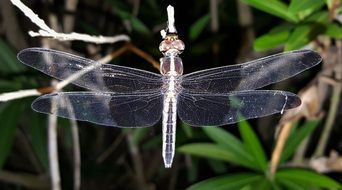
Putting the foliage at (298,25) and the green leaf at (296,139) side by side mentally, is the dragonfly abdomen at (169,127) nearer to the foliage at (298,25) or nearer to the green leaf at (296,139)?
the foliage at (298,25)

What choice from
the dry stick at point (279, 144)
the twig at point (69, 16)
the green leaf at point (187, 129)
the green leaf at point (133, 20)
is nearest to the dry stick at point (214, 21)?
the green leaf at point (133, 20)

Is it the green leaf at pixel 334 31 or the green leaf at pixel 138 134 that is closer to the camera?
the green leaf at pixel 334 31

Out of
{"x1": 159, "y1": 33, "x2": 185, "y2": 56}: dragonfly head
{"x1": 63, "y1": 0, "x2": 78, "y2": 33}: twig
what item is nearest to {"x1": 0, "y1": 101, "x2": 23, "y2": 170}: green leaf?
{"x1": 63, "y1": 0, "x2": 78, "y2": 33}: twig

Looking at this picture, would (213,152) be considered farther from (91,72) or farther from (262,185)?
(91,72)

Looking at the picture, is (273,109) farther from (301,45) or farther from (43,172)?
(43,172)

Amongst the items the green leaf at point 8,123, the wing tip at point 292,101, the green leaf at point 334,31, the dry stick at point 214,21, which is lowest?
the wing tip at point 292,101

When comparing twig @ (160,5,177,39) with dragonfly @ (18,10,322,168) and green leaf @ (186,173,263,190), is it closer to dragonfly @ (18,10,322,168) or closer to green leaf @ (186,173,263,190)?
dragonfly @ (18,10,322,168)

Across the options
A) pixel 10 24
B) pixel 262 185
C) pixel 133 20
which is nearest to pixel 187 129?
pixel 133 20
